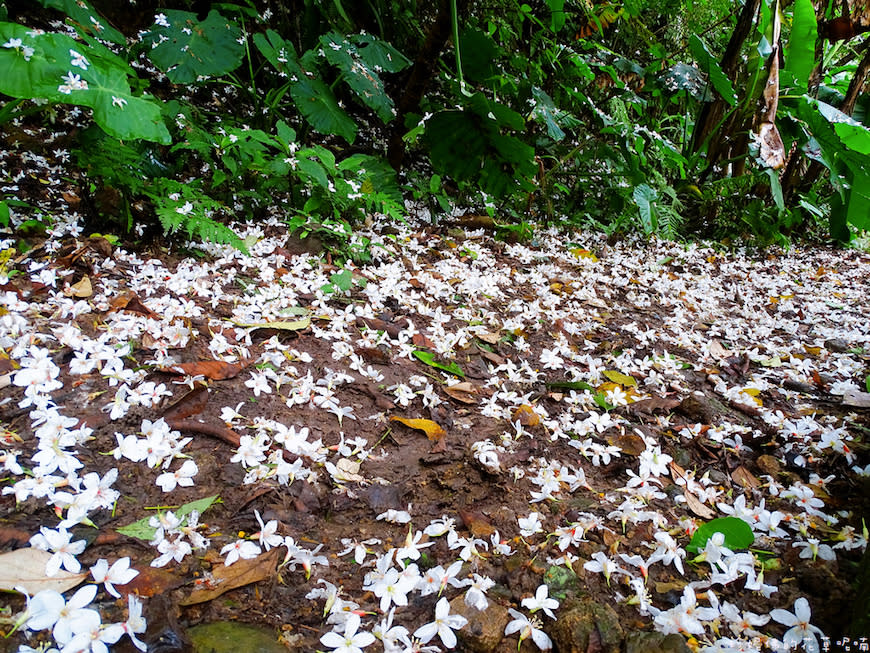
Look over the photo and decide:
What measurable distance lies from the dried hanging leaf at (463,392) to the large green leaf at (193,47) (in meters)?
2.49

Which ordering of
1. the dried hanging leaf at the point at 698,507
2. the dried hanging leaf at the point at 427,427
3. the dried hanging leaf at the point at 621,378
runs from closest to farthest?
the dried hanging leaf at the point at 698,507, the dried hanging leaf at the point at 427,427, the dried hanging leaf at the point at 621,378

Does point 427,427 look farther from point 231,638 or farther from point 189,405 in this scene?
point 231,638

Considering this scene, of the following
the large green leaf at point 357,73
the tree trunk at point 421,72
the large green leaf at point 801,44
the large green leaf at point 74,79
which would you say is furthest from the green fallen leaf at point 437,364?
the large green leaf at point 801,44

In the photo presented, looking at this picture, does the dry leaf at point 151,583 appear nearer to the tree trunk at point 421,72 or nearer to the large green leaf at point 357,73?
the large green leaf at point 357,73

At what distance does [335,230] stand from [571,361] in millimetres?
1584

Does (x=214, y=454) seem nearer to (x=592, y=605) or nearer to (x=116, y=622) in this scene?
(x=116, y=622)

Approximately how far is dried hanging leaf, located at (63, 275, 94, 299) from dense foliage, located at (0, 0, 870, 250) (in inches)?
16.3

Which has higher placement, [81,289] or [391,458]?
[81,289]

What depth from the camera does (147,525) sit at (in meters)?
1.23

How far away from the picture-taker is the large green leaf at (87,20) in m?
2.58

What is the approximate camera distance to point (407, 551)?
4.23 feet

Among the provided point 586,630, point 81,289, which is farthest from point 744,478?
point 81,289

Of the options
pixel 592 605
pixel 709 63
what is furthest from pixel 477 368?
pixel 709 63

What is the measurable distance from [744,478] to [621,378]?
0.73 metres
